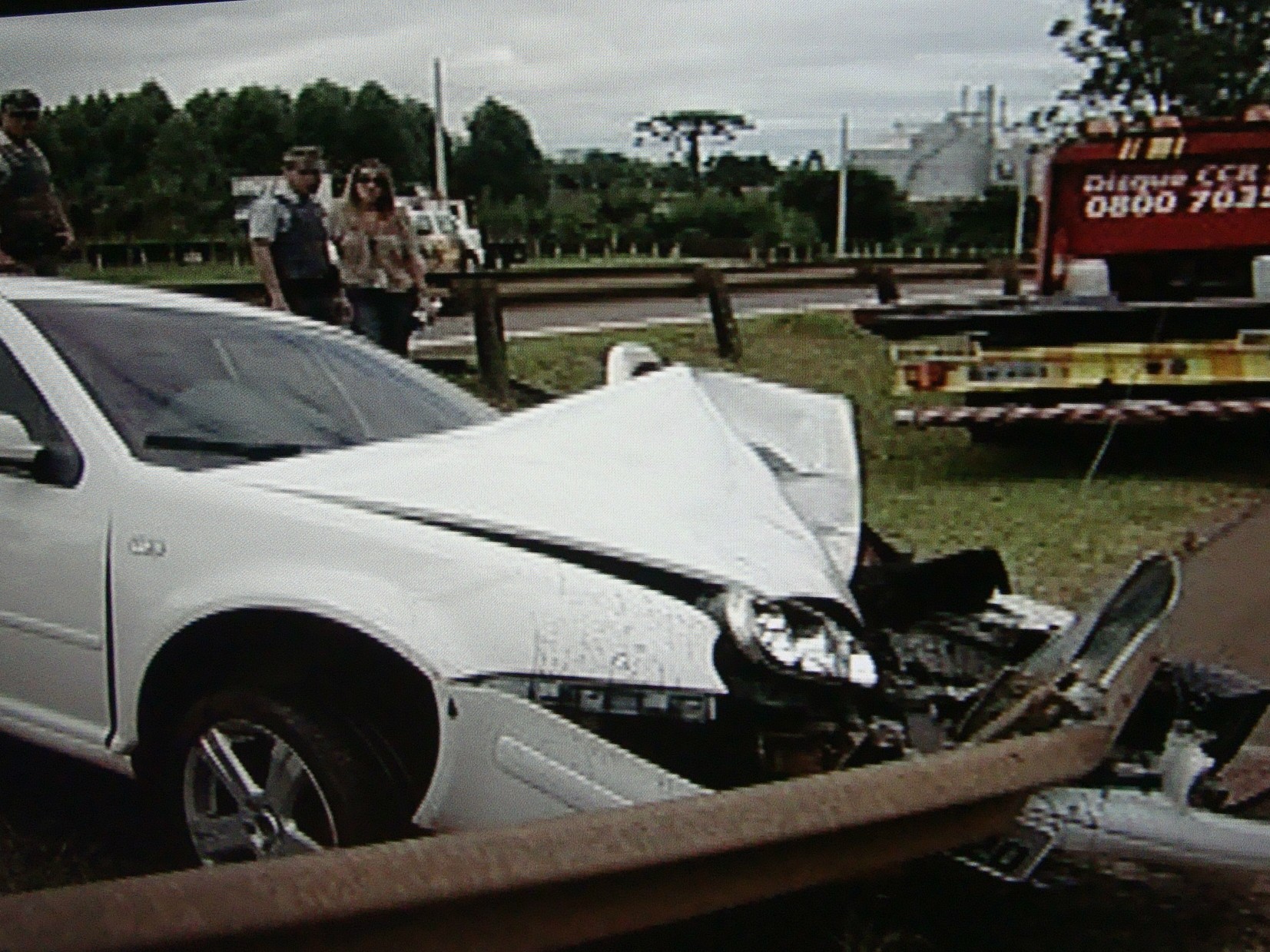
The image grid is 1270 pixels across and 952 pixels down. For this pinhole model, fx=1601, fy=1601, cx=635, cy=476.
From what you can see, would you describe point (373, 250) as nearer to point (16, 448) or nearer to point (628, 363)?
point (628, 363)

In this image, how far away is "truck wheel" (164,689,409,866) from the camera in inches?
114

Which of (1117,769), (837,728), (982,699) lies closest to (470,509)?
(837,728)

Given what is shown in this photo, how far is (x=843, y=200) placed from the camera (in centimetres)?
448

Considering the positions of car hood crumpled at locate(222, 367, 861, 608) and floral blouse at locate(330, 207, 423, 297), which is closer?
car hood crumpled at locate(222, 367, 861, 608)

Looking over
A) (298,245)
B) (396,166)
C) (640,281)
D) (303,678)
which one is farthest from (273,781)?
(298,245)

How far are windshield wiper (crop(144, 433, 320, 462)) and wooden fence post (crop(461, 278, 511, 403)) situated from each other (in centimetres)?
135

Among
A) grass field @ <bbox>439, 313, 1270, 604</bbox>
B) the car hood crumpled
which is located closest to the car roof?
the car hood crumpled

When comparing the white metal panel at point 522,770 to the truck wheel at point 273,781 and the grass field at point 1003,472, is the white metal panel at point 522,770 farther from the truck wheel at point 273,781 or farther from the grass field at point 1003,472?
the grass field at point 1003,472

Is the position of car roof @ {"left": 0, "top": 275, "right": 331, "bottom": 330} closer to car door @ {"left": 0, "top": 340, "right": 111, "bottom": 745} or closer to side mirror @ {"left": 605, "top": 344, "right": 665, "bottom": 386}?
car door @ {"left": 0, "top": 340, "right": 111, "bottom": 745}

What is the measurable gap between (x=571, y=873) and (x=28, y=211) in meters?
3.61

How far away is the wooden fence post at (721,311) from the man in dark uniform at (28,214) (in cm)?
247

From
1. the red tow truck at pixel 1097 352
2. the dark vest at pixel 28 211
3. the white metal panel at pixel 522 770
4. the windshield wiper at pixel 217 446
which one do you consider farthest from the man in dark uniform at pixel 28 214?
the red tow truck at pixel 1097 352

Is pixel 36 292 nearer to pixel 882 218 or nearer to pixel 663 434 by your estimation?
pixel 663 434

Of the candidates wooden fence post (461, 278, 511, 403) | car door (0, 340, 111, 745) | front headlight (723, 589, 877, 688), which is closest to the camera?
front headlight (723, 589, 877, 688)
